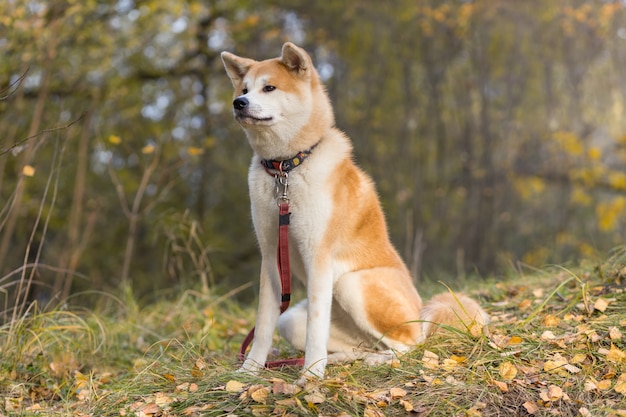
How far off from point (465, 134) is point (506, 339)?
9093 millimetres

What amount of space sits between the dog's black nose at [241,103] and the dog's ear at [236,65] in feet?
1.31

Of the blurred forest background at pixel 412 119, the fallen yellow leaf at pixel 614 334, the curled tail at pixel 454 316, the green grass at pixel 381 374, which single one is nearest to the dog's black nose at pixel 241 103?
the green grass at pixel 381 374

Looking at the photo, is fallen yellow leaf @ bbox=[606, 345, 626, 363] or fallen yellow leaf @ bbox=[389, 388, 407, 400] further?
fallen yellow leaf @ bbox=[606, 345, 626, 363]

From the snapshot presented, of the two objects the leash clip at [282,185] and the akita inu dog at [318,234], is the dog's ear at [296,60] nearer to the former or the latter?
the akita inu dog at [318,234]

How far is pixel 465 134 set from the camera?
1230 cm

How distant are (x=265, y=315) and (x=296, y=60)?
1389 millimetres

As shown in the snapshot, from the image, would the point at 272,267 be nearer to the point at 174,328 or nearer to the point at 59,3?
the point at 174,328

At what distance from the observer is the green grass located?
3.02 m

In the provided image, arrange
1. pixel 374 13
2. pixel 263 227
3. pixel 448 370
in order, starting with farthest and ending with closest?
pixel 374 13 < pixel 263 227 < pixel 448 370

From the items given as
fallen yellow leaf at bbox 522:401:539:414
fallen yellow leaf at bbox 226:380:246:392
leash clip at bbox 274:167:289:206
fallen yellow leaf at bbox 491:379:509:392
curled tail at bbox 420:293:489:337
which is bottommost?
fallen yellow leaf at bbox 522:401:539:414

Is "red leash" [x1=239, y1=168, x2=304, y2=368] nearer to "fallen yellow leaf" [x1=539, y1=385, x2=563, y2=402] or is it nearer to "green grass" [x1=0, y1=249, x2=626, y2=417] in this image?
"green grass" [x1=0, y1=249, x2=626, y2=417]

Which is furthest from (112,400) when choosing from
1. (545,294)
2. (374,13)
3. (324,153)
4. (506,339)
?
(374,13)

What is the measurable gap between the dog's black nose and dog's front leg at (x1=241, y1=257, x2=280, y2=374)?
0.84 meters

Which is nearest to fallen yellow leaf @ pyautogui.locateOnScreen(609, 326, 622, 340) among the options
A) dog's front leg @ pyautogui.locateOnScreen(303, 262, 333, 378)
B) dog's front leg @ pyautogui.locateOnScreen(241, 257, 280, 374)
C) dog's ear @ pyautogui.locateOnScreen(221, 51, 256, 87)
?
dog's front leg @ pyautogui.locateOnScreen(303, 262, 333, 378)
